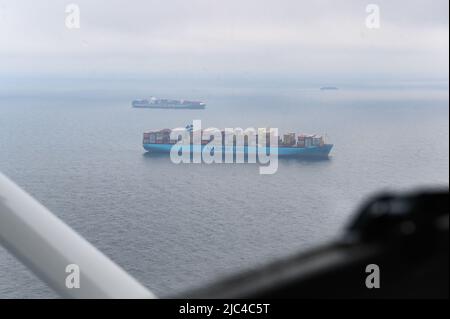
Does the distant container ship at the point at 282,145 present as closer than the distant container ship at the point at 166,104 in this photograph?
Yes
